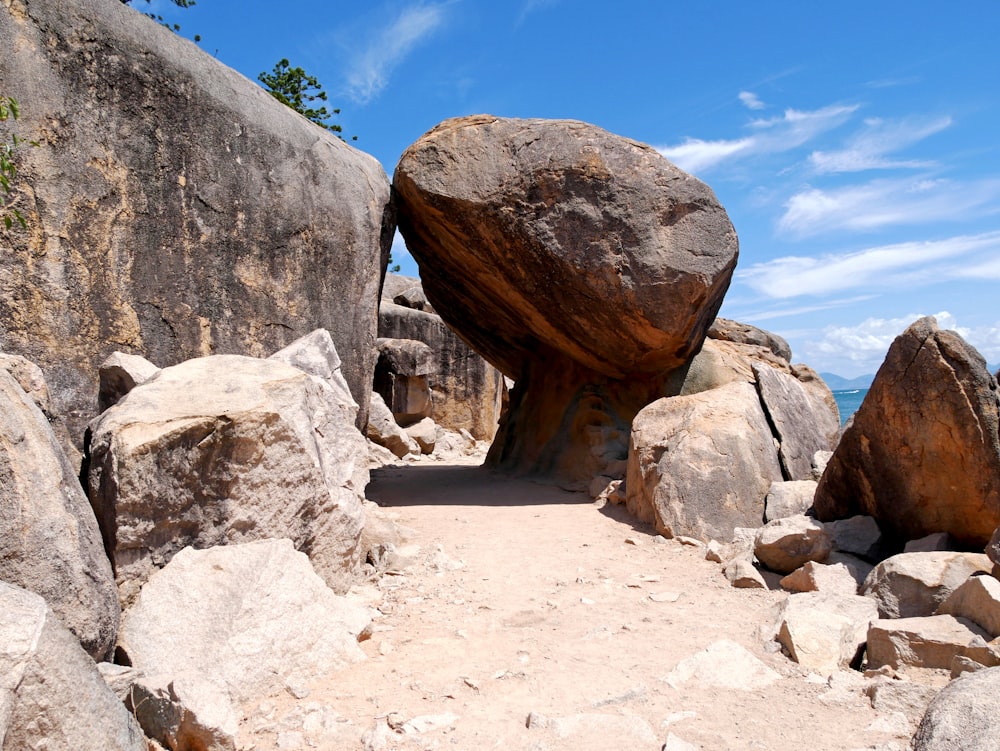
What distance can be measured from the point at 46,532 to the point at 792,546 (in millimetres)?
3553

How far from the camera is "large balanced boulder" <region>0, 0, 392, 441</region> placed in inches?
170

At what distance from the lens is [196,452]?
3291mm

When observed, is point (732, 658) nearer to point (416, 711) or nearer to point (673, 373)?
point (416, 711)

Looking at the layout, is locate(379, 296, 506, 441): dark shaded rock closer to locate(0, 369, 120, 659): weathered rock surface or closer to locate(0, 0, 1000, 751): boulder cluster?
locate(0, 0, 1000, 751): boulder cluster

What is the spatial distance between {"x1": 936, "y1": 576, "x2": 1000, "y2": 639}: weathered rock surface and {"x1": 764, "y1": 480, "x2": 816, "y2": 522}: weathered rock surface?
1.96 metres

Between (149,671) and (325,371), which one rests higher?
(325,371)

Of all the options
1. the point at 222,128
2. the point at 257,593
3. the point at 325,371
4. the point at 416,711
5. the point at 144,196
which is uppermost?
the point at 222,128

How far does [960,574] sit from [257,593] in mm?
2932

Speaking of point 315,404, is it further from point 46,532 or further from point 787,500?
point 787,500

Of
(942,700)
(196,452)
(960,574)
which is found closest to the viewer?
(942,700)

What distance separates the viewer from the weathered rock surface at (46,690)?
1823 mm

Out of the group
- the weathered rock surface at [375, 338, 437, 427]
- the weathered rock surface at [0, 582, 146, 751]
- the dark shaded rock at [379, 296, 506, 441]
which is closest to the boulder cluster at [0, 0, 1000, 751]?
the weathered rock surface at [0, 582, 146, 751]

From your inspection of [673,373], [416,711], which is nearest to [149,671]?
[416,711]

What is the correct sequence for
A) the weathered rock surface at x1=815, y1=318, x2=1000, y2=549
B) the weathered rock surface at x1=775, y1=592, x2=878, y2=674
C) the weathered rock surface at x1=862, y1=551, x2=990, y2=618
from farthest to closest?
the weathered rock surface at x1=815, y1=318, x2=1000, y2=549 < the weathered rock surface at x1=862, y1=551, x2=990, y2=618 < the weathered rock surface at x1=775, y1=592, x2=878, y2=674
